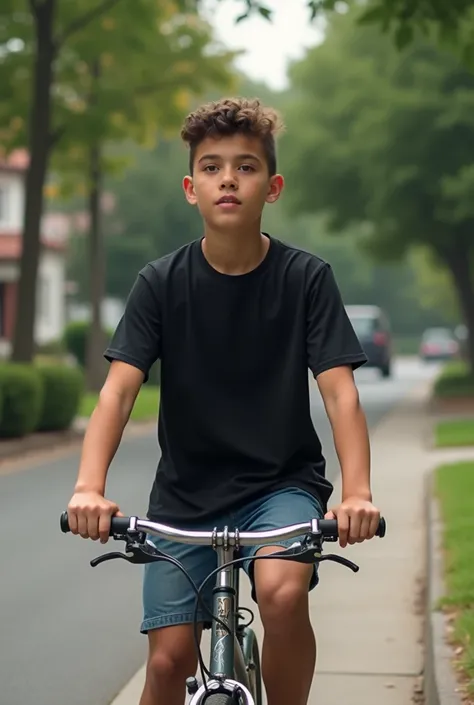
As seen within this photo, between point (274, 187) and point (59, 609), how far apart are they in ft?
16.6

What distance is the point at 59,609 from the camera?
8.16m

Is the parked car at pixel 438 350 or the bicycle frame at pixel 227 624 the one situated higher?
the parked car at pixel 438 350

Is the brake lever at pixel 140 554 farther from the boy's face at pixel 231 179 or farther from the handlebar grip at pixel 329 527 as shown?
the boy's face at pixel 231 179

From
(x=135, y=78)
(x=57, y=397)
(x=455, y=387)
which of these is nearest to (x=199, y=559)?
(x=57, y=397)

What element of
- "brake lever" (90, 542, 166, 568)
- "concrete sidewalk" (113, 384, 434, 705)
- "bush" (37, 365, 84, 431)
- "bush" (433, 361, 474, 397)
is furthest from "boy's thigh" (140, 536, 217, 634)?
"bush" (433, 361, 474, 397)

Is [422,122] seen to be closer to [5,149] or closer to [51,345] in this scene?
[5,149]

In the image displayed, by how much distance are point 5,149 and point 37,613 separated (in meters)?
17.3

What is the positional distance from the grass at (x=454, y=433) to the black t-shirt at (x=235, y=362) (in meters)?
14.9

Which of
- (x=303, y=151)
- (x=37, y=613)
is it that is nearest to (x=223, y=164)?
(x=37, y=613)

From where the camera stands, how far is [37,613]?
8031 millimetres

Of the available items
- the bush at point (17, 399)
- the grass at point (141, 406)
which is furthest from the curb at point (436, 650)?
the grass at point (141, 406)

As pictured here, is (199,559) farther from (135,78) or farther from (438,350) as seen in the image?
(438,350)

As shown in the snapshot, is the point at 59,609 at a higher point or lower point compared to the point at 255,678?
lower

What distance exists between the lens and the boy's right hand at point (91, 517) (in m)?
3.13
